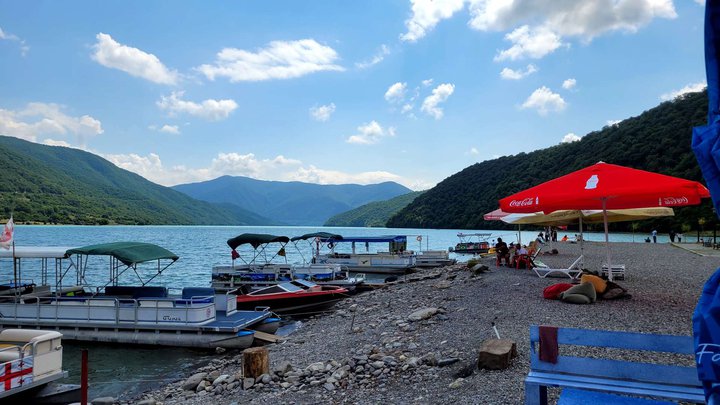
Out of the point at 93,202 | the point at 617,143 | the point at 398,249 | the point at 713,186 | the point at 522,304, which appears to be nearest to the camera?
the point at 713,186

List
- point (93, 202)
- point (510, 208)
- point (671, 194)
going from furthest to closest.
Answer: point (93, 202), point (510, 208), point (671, 194)

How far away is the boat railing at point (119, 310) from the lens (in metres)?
15.0

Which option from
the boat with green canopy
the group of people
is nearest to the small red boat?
the boat with green canopy

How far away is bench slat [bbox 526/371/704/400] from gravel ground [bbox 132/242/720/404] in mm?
1587

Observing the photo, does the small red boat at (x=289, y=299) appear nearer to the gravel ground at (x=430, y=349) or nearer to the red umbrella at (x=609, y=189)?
the gravel ground at (x=430, y=349)

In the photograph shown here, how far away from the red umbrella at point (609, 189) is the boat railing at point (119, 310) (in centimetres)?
999

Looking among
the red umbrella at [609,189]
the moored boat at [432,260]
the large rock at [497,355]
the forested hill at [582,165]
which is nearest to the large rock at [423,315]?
the red umbrella at [609,189]

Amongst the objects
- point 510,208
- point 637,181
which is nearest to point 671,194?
point 637,181

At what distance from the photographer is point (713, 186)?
2121 millimetres

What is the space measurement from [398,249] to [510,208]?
31525mm

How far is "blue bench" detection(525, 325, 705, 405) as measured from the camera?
384 cm

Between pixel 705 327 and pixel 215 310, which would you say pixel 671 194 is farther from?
pixel 215 310

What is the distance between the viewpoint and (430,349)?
8.96 metres

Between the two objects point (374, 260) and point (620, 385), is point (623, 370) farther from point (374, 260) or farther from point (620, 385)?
point (374, 260)
